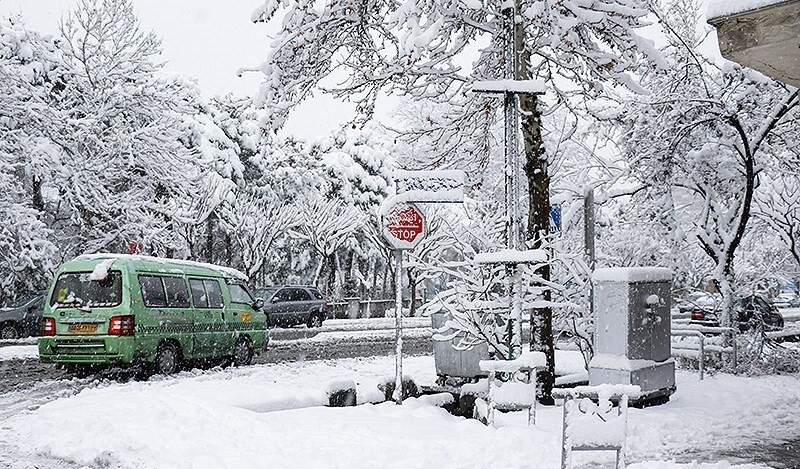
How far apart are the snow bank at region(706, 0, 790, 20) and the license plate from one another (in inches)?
451

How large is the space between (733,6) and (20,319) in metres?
23.5

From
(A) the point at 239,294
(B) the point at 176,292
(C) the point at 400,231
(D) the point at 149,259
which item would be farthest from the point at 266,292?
(C) the point at 400,231

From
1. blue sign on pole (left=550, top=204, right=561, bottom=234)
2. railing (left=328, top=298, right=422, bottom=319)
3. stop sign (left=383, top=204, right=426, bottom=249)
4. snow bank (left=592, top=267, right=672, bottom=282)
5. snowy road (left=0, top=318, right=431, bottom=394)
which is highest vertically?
blue sign on pole (left=550, top=204, right=561, bottom=234)

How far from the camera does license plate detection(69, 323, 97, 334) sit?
1345 centimetres

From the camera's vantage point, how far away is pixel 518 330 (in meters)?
9.01

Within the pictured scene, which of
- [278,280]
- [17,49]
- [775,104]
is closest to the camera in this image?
[775,104]

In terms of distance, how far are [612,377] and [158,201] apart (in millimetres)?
Answer: 21131

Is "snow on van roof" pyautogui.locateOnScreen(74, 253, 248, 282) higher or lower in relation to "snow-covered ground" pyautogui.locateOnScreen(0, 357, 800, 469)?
higher

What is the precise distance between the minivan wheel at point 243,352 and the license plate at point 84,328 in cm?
365

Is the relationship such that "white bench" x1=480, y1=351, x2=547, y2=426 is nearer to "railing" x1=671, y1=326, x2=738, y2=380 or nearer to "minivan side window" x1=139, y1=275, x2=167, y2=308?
"railing" x1=671, y1=326, x2=738, y2=380

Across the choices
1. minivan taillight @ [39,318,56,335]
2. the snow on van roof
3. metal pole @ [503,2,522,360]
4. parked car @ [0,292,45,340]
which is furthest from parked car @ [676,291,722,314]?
parked car @ [0,292,45,340]

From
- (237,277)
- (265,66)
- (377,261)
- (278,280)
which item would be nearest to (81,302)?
(237,277)

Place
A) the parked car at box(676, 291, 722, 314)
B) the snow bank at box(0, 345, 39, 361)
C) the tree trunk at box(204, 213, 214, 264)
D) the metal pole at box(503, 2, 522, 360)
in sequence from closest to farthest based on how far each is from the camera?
the metal pole at box(503, 2, 522, 360) → the parked car at box(676, 291, 722, 314) → the snow bank at box(0, 345, 39, 361) → the tree trunk at box(204, 213, 214, 264)

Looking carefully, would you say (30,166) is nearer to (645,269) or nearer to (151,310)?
(151,310)
